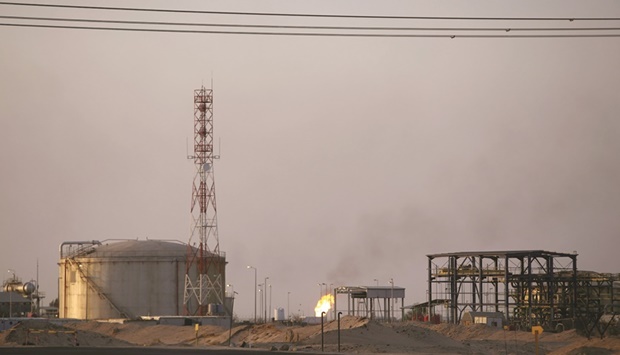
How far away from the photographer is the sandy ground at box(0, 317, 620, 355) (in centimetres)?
8138

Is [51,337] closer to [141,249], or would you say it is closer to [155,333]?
[155,333]

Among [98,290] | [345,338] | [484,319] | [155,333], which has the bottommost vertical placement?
[155,333]

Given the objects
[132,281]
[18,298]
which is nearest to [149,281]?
[132,281]

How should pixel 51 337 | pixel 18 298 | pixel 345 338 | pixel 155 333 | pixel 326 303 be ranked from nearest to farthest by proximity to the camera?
pixel 345 338, pixel 51 337, pixel 155 333, pixel 326 303, pixel 18 298

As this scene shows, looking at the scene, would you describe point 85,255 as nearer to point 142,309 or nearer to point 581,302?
point 142,309

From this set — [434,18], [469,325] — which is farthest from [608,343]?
[469,325]

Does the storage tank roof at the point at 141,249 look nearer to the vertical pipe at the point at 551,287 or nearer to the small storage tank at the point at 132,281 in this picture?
the small storage tank at the point at 132,281

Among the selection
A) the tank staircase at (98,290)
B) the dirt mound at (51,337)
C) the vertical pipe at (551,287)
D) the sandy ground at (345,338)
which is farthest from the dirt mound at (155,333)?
the vertical pipe at (551,287)

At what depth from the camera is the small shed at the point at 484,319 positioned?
379ft

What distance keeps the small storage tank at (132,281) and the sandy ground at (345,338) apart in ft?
58.0

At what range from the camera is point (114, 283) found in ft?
414

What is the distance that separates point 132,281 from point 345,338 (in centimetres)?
4824

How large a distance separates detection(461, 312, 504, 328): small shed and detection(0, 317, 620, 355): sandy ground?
9.80 metres

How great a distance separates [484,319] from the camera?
117000 millimetres
